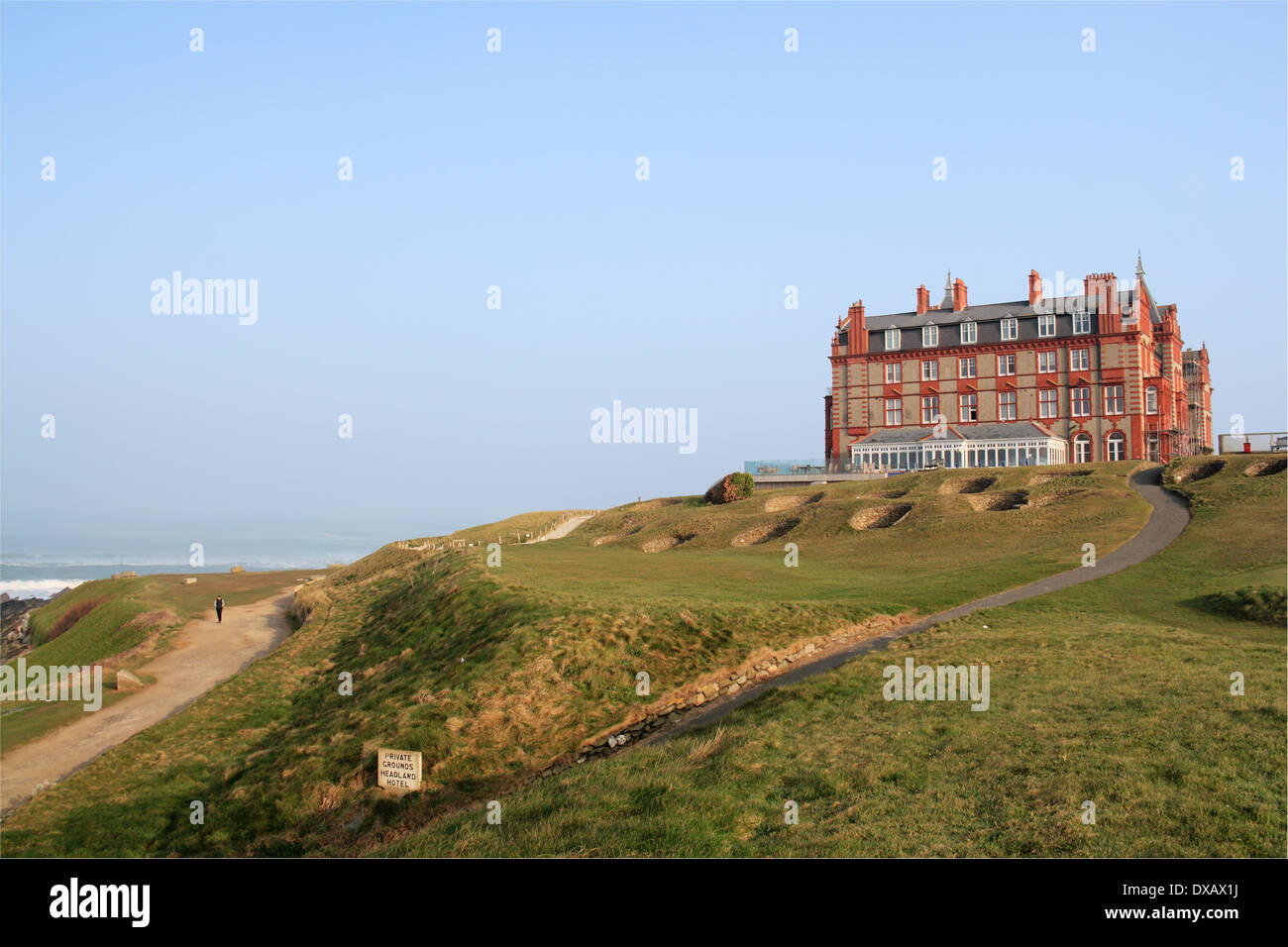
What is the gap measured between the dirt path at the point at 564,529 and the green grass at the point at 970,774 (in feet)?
148

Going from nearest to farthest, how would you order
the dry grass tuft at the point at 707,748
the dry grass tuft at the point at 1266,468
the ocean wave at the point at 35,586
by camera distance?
1. the dry grass tuft at the point at 707,748
2. the dry grass tuft at the point at 1266,468
3. the ocean wave at the point at 35,586

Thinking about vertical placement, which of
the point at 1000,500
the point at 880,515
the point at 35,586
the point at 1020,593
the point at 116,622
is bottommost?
the point at 35,586

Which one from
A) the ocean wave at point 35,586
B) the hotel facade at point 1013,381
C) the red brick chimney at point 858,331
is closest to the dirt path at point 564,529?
the hotel facade at point 1013,381

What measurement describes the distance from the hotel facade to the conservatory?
11cm

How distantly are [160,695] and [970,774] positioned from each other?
30082mm

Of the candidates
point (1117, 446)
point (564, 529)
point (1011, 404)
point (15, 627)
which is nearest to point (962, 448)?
point (1011, 404)

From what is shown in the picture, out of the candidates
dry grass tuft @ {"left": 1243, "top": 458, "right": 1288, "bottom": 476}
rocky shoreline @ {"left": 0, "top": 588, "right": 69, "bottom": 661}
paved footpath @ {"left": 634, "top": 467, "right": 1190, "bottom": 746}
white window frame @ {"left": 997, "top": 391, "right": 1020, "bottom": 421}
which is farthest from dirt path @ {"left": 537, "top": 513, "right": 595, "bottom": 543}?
dry grass tuft @ {"left": 1243, "top": 458, "right": 1288, "bottom": 476}

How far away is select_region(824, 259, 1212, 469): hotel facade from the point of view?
77.2 m

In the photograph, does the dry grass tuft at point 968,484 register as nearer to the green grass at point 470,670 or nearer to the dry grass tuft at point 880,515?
the dry grass tuft at point 880,515

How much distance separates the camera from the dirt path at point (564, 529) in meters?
66.2

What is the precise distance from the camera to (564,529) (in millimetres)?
70688

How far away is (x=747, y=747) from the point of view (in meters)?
16.1

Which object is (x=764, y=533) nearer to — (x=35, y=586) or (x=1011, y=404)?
(x=1011, y=404)
